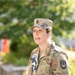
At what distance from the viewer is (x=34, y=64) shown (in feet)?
14.2

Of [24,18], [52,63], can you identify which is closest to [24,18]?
[24,18]

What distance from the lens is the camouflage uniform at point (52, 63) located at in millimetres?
4104

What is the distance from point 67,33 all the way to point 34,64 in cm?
786

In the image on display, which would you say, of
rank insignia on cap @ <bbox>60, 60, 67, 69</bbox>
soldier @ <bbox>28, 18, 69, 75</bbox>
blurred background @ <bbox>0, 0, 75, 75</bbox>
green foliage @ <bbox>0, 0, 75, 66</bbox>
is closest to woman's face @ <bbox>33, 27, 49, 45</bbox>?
soldier @ <bbox>28, 18, 69, 75</bbox>

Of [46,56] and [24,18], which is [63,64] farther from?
[24,18]

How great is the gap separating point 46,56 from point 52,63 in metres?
0.13

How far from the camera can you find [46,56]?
4.23 metres

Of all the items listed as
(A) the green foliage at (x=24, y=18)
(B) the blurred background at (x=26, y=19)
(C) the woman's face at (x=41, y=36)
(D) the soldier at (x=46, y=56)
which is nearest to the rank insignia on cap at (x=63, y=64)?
(D) the soldier at (x=46, y=56)

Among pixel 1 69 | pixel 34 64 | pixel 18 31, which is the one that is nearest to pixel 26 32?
pixel 18 31

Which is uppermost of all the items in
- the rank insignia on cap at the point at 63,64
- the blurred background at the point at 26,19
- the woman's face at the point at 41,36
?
the blurred background at the point at 26,19

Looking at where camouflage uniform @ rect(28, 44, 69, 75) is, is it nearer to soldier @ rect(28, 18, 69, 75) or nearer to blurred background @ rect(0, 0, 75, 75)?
soldier @ rect(28, 18, 69, 75)

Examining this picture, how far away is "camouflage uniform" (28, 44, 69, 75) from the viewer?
4.10 meters

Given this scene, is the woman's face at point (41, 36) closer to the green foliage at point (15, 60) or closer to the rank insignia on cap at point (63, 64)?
the rank insignia on cap at point (63, 64)

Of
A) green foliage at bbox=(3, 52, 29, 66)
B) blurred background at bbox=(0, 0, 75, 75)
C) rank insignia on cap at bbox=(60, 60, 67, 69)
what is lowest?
green foliage at bbox=(3, 52, 29, 66)
